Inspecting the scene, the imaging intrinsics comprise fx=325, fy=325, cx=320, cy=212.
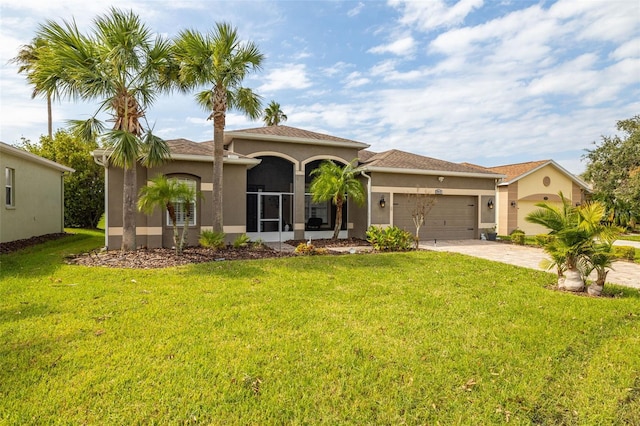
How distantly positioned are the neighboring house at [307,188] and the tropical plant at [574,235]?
856 cm

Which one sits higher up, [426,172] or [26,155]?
[26,155]

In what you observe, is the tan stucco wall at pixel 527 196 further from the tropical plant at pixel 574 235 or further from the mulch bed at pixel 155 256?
the mulch bed at pixel 155 256

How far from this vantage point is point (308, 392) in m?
3.41

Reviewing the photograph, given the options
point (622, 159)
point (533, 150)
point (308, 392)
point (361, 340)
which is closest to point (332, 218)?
point (361, 340)

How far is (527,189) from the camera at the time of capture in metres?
22.2

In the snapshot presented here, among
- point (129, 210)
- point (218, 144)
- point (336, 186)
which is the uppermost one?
point (218, 144)

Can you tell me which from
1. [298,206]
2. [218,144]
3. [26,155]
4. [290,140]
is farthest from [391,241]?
[26,155]

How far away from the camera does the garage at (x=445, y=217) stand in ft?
54.3

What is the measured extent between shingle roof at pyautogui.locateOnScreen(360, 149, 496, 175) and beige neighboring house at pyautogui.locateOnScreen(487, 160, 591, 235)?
526 centimetres

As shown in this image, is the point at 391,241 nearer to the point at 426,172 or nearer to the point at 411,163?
the point at 426,172

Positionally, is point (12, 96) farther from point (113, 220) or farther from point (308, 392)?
point (308, 392)

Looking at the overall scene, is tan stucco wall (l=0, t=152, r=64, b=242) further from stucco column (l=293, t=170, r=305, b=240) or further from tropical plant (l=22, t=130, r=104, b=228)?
stucco column (l=293, t=170, r=305, b=240)

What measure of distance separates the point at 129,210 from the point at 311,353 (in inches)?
377

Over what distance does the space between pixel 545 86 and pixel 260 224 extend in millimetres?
15072
